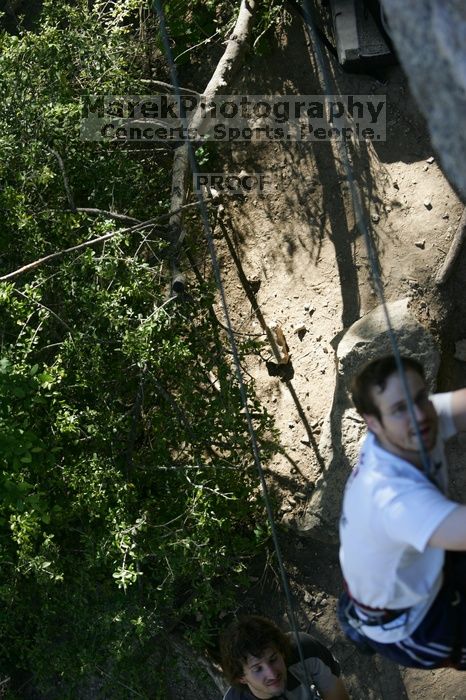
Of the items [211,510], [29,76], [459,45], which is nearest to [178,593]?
[211,510]

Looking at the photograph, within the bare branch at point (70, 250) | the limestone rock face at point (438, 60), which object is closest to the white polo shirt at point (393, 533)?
the limestone rock face at point (438, 60)

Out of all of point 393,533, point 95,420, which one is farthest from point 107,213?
point 393,533

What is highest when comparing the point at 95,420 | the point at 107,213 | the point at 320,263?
the point at 107,213

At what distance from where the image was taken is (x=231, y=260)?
6730 millimetres

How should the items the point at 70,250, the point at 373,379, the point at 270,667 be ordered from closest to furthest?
the point at 373,379 → the point at 270,667 → the point at 70,250

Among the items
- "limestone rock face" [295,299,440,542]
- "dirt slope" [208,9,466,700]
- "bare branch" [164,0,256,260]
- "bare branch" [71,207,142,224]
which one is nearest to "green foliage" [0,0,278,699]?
"bare branch" [71,207,142,224]

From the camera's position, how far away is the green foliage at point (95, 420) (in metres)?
4.59

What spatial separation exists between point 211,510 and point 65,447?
0.82 metres

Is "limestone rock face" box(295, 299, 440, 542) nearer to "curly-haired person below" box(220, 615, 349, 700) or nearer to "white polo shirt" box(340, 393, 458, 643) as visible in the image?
"curly-haired person below" box(220, 615, 349, 700)

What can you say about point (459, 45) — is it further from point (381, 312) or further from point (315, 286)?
point (315, 286)

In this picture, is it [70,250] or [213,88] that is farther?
[213,88]

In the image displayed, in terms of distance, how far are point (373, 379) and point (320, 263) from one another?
4339 mm

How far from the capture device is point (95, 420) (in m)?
4.79

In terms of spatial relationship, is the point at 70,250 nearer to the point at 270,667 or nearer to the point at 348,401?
the point at 348,401
